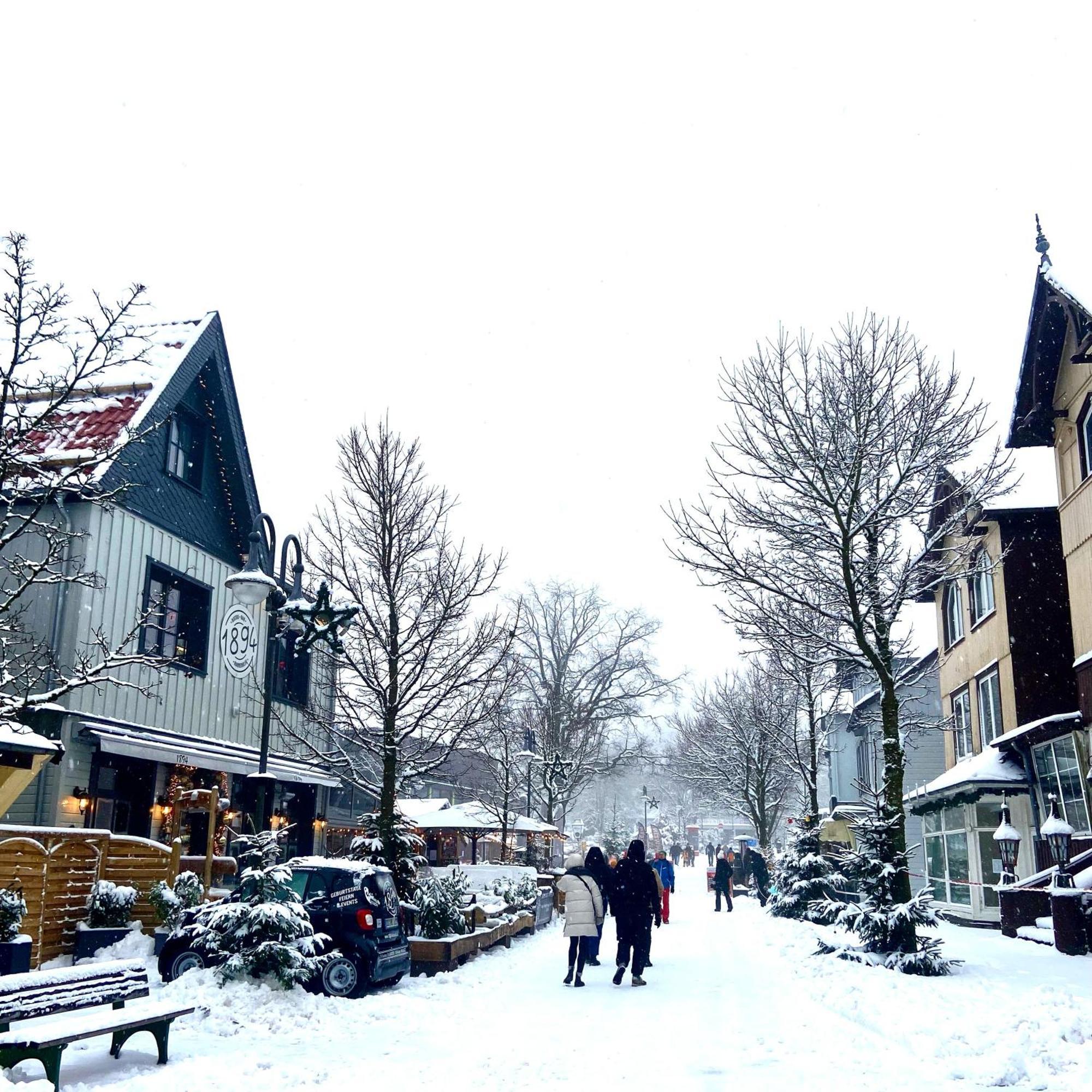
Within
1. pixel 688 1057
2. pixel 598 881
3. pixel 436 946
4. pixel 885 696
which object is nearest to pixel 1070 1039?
pixel 688 1057

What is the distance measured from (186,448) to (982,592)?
1853 cm

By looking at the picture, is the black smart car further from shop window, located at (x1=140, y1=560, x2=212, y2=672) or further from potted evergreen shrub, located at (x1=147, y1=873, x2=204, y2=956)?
shop window, located at (x1=140, y1=560, x2=212, y2=672)

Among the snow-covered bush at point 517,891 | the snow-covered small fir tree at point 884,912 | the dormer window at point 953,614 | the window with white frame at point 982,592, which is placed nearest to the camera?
the snow-covered small fir tree at point 884,912

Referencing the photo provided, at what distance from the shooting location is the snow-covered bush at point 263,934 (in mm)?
11234

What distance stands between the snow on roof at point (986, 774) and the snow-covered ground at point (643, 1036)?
7516mm

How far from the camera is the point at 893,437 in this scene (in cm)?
1702

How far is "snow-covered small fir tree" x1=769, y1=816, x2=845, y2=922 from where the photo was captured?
992 inches

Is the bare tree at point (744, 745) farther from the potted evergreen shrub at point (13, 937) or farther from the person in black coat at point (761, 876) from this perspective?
the potted evergreen shrub at point (13, 937)

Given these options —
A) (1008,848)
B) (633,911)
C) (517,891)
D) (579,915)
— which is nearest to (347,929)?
(579,915)

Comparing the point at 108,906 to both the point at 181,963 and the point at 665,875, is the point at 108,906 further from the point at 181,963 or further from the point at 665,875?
the point at 665,875

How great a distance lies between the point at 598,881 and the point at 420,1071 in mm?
9584

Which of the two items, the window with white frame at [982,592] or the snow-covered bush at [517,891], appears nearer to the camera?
the snow-covered bush at [517,891]

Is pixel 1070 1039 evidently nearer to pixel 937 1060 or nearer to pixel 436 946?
pixel 937 1060

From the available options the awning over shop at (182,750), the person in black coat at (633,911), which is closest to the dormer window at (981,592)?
the person in black coat at (633,911)
